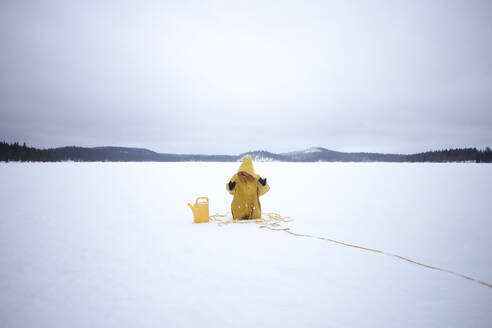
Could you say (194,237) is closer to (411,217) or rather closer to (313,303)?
(313,303)

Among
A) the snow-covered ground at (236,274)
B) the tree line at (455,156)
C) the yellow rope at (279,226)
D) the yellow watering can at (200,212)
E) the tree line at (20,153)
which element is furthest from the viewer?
the tree line at (455,156)

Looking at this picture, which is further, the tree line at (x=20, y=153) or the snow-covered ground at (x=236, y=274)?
the tree line at (x=20, y=153)

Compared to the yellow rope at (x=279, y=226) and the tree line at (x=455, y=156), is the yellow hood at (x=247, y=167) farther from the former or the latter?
the tree line at (x=455, y=156)

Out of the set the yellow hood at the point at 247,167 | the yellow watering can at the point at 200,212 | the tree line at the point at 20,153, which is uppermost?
the tree line at the point at 20,153

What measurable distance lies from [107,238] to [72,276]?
1245 millimetres

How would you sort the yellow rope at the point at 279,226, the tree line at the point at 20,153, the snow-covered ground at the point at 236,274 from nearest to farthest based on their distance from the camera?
the snow-covered ground at the point at 236,274
the yellow rope at the point at 279,226
the tree line at the point at 20,153

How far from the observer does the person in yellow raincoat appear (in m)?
4.52

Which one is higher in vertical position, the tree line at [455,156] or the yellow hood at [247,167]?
the tree line at [455,156]

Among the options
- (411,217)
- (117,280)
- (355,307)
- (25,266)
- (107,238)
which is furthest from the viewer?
(411,217)

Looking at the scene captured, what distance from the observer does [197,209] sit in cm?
448

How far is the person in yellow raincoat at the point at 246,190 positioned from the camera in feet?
14.8

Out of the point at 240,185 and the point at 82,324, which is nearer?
the point at 82,324

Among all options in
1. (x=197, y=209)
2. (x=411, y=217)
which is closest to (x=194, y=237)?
(x=197, y=209)

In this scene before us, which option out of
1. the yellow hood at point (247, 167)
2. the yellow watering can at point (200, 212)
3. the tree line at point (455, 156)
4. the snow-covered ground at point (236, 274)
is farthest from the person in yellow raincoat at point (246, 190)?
the tree line at point (455, 156)
